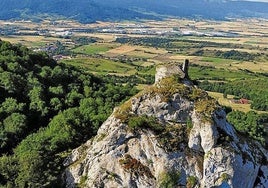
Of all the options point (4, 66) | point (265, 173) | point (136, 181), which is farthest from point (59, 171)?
point (4, 66)

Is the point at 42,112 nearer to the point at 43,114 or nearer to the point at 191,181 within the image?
the point at 43,114

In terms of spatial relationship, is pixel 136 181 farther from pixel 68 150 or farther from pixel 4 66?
pixel 4 66

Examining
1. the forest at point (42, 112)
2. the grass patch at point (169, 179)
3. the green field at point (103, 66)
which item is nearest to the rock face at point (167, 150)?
the grass patch at point (169, 179)

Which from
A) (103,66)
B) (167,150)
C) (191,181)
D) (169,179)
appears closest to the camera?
(169,179)

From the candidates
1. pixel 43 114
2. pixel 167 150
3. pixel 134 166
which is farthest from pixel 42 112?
pixel 167 150

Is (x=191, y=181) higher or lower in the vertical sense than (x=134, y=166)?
lower

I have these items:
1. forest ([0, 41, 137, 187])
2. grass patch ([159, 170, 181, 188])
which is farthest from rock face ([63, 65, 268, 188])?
forest ([0, 41, 137, 187])
